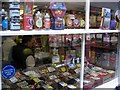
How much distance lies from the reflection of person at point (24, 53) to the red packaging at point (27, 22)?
10 cm

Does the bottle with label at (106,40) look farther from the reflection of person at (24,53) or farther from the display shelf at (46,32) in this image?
the reflection of person at (24,53)

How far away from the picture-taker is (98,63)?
7.95 feet

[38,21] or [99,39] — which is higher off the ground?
[38,21]

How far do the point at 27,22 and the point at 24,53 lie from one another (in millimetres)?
299

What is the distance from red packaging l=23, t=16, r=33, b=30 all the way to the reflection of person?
0.10 metres

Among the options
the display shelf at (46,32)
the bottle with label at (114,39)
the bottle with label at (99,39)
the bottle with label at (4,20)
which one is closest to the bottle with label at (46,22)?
the display shelf at (46,32)

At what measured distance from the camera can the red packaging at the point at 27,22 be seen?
1479mm

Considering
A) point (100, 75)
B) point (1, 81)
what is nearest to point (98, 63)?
point (100, 75)

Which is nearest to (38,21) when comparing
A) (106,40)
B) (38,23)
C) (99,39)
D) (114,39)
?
A: (38,23)

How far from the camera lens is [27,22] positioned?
148 cm

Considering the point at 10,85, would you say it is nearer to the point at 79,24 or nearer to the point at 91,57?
the point at 79,24

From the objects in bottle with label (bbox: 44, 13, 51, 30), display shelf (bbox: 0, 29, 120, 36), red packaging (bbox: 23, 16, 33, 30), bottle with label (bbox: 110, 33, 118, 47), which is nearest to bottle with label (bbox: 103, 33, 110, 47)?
bottle with label (bbox: 110, 33, 118, 47)

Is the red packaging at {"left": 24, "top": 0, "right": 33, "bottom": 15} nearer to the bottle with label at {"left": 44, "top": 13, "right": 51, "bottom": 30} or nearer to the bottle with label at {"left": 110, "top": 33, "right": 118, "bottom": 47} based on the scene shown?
the bottle with label at {"left": 44, "top": 13, "right": 51, "bottom": 30}

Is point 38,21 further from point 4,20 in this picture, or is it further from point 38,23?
→ point 4,20
